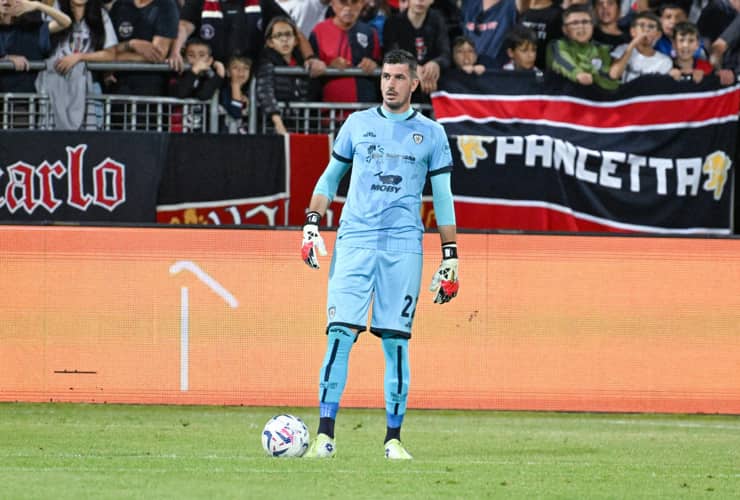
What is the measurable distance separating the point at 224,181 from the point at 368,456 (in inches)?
242

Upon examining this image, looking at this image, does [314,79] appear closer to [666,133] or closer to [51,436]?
[666,133]

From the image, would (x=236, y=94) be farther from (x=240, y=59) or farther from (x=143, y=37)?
(x=143, y=37)

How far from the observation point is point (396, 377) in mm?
8922

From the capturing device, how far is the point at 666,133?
15.0 metres

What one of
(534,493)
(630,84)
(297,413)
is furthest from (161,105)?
(534,493)

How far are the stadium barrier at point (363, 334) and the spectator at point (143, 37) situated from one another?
2.05 m

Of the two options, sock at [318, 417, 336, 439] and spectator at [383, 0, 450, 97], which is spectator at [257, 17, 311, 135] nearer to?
spectator at [383, 0, 450, 97]

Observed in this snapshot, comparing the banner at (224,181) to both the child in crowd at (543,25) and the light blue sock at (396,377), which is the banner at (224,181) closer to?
the child in crowd at (543,25)

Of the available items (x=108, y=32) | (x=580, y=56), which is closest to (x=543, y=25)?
(x=580, y=56)

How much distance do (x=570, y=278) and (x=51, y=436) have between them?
5.56 meters

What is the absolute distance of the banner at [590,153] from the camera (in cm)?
1476

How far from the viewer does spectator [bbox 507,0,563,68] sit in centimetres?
1556

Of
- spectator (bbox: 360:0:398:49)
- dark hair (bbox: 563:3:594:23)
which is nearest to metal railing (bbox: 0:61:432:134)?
spectator (bbox: 360:0:398:49)

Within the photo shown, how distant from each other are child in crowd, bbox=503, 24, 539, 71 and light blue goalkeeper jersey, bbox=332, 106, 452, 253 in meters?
6.44
